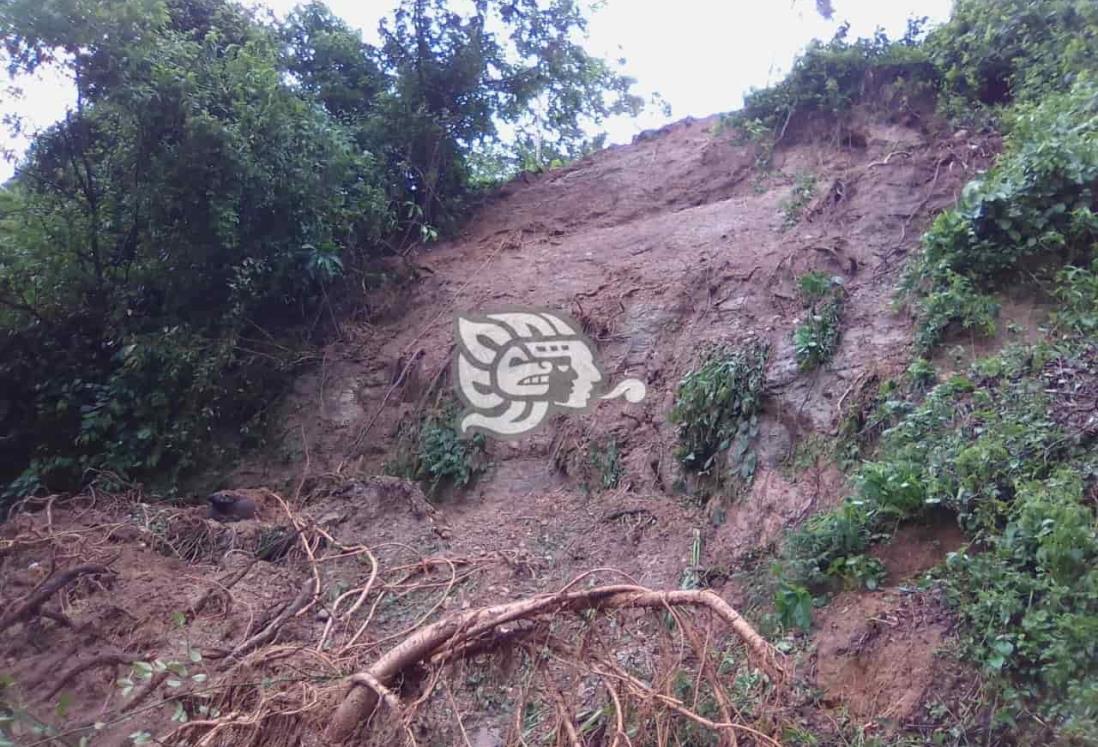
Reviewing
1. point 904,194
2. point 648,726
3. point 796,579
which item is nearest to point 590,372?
point 904,194

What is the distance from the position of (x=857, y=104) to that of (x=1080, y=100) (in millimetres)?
→ 2547

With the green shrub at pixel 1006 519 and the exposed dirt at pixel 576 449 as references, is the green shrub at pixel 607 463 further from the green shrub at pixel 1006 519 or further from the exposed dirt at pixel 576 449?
the green shrub at pixel 1006 519

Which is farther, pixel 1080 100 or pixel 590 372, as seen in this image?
pixel 590 372

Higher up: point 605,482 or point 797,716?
point 605,482

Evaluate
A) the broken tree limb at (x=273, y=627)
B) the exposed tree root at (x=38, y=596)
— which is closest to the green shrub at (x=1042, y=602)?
the broken tree limb at (x=273, y=627)

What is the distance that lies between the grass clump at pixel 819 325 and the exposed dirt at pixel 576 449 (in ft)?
0.25

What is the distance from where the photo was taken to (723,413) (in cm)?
618

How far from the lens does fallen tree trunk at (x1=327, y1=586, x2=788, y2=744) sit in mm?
3369

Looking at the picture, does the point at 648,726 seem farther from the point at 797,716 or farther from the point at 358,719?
the point at 358,719

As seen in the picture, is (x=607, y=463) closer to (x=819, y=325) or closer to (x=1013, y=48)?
(x=819, y=325)

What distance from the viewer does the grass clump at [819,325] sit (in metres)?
5.94

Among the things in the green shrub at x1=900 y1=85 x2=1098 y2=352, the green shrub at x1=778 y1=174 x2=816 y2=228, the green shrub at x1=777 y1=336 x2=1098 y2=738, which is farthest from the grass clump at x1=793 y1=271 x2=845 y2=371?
the green shrub at x1=778 y1=174 x2=816 y2=228

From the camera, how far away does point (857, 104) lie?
27.8ft

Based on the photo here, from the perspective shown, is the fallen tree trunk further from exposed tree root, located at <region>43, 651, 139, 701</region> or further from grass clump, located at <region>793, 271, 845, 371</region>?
grass clump, located at <region>793, 271, 845, 371</region>
